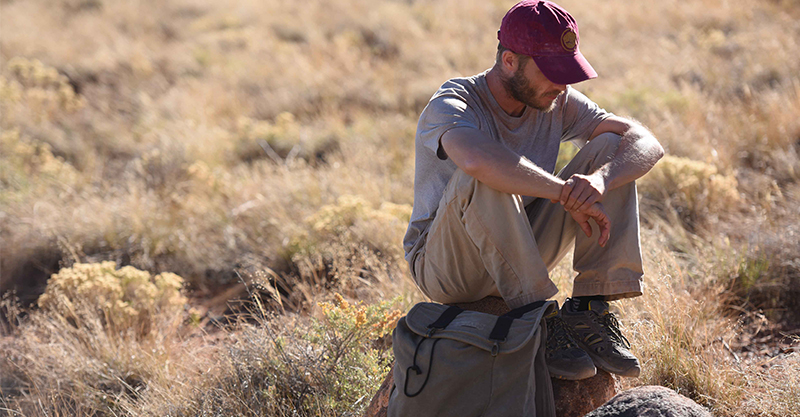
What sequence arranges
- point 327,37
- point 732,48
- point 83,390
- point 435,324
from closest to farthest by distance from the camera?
1. point 435,324
2. point 83,390
3. point 732,48
4. point 327,37

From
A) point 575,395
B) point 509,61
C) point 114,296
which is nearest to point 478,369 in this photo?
point 575,395

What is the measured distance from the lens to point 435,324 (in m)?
2.26

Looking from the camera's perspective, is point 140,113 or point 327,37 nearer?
point 140,113

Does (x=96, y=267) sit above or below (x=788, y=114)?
below

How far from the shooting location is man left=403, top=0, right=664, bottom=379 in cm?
229

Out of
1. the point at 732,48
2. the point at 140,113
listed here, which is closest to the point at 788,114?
the point at 732,48

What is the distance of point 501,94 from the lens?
273 centimetres

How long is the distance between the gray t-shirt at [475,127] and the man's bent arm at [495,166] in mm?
102

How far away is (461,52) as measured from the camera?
31.3 feet

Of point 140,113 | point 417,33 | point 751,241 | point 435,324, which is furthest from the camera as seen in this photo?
point 417,33

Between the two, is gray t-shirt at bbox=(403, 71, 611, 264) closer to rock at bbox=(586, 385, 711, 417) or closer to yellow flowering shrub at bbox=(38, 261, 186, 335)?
rock at bbox=(586, 385, 711, 417)

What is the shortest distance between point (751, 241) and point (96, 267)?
4.50 metres

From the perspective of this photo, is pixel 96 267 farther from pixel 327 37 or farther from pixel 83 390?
pixel 327 37

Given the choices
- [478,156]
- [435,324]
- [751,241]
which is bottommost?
[751,241]
